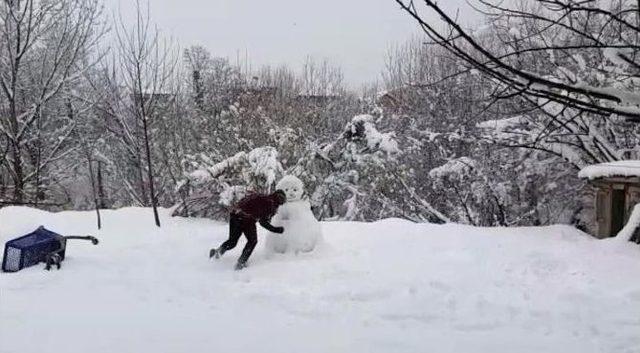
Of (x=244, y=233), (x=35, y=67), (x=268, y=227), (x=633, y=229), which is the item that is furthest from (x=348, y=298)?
(x=35, y=67)

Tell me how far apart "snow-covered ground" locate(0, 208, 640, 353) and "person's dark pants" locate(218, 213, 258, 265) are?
7.3 inches

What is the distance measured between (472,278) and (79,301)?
379 cm

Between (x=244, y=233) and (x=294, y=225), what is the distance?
61 cm

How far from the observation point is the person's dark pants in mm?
6676

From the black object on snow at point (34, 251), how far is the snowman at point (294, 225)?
2.43m

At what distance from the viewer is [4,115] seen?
15953 millimetres

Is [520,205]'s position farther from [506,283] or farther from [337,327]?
[337,327]

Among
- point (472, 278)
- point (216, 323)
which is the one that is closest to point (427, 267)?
point (472, 278)

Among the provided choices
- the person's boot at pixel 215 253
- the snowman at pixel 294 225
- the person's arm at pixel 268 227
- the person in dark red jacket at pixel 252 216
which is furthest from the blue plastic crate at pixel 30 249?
the snowman at pixel 294 225

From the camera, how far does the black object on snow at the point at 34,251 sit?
646 cm

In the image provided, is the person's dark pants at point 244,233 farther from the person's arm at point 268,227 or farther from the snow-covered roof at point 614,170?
the snow-covered roof at point 614,170

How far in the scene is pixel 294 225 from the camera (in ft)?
23.0

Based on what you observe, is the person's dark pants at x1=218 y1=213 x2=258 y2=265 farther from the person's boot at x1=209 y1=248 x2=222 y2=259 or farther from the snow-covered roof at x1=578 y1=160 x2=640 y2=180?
the snow-covered roof at x1=578 y1=160 x2=640 y2=180

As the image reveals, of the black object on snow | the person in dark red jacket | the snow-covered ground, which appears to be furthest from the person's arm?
the black object on snow
